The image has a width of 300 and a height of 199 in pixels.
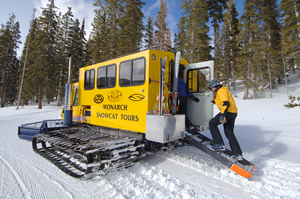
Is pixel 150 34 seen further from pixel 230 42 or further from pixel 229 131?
pixel 229 131

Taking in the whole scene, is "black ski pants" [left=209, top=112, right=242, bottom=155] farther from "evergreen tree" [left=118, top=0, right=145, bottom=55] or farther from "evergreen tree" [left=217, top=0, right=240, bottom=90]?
"evergreen tree" [left=217, top=0, right=240, bottom=90]

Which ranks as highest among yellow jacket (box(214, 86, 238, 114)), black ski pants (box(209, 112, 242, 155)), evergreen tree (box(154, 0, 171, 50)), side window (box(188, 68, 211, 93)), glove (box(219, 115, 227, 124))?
evergreen tree (box(154, 0, 171, 50))

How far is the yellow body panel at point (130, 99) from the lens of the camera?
3.84 m

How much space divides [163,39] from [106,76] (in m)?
27.1

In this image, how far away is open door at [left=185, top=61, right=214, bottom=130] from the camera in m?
4.43

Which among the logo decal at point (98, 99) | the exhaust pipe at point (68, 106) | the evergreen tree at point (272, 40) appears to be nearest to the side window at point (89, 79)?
the logo decal at point (98, 99)

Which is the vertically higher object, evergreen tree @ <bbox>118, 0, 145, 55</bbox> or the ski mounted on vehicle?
evergreen tree @ <bbox>118, 0, 145, 55</bbox>

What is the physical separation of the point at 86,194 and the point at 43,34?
93.2ft

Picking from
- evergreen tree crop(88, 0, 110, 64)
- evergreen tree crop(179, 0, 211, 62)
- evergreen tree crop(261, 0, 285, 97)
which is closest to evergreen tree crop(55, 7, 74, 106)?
evergreen tree crop(88, 0, 110, 64)

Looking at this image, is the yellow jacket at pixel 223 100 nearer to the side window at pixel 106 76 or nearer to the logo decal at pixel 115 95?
the logo decal at pixel 115 95

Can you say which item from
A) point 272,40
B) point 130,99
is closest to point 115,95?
point 130,99

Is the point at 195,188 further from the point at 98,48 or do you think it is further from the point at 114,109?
the point at 98,48

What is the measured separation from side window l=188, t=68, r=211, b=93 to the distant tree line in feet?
46.3

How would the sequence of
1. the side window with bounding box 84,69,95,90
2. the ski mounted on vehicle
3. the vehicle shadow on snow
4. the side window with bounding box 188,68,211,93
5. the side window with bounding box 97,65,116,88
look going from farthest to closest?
the side window with bounding box 84,69,95,90, the side window with bounding box 97,65,116,88, the side window with bounding box 188,68,211,93, the vehicle shadow on snow, the ski mounted on vehicle
